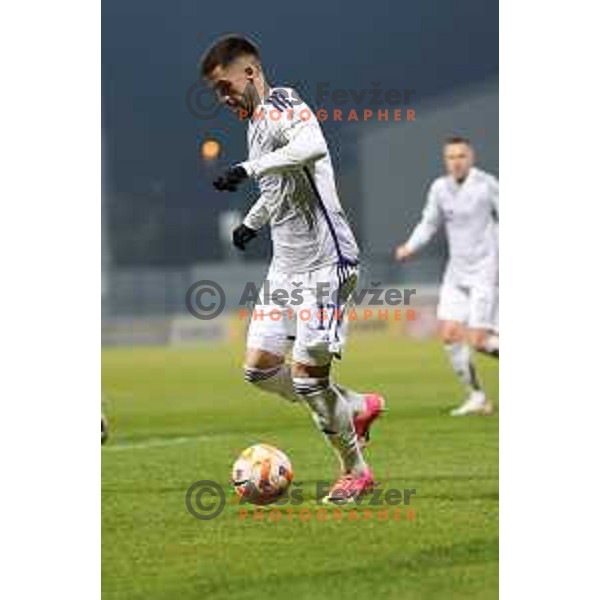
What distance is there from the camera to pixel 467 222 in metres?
10.2

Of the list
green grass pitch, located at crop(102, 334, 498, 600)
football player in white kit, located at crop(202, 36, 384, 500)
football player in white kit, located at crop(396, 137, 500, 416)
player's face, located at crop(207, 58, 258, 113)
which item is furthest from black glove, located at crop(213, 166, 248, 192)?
football player in white kit, located at crop(396, 137, 500, 416)

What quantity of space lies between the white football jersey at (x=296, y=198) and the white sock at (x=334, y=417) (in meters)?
0.49

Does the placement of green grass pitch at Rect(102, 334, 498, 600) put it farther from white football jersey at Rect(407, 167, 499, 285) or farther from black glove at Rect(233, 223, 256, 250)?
black glove at Rect(233, 223, 256, 250)

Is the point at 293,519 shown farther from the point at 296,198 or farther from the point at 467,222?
the point at 467,222

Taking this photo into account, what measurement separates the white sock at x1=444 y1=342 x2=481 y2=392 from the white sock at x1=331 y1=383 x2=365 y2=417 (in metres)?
3.47

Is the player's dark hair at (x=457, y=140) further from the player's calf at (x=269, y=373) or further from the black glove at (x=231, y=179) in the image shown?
the black glove at (x=231, y=179)

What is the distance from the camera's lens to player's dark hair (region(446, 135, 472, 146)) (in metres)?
9.15

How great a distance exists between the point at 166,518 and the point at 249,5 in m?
2.26

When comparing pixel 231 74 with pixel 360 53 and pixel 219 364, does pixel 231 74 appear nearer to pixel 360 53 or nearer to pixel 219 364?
pixel 360 53

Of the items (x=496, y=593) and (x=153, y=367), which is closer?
(x=496, y=593)

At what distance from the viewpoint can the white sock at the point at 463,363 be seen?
10.5 meters

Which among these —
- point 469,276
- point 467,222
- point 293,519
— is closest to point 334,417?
point 293,519

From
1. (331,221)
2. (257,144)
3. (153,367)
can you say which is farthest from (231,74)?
(153,367)

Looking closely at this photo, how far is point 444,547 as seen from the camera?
6094 millimetres
